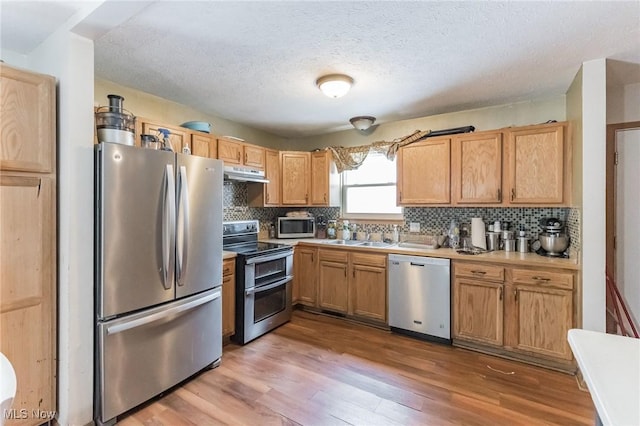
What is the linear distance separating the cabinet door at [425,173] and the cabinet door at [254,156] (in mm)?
1691

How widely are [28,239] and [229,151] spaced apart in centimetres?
196

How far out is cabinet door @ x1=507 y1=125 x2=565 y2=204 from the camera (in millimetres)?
2623

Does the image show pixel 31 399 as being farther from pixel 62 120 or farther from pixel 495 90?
pixel 495 90

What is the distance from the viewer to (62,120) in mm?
1763

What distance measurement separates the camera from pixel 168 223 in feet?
6.70

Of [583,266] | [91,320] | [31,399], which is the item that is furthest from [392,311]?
[31,399]

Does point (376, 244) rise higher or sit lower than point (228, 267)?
higher

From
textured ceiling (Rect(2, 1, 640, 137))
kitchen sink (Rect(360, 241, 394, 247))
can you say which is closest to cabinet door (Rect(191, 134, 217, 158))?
textured ceiling (Rect(2, 1, 640, 137))

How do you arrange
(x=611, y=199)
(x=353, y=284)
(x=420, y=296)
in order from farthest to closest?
(x=353, y=284) → (x=420, y=296) → (x=611, y=199)

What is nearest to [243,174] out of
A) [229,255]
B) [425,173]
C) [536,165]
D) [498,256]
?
[229,255]

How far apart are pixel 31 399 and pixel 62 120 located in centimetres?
161

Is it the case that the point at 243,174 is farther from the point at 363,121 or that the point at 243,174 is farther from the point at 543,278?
the point at 543,278

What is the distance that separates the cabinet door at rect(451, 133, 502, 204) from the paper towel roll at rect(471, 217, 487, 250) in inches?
9.1

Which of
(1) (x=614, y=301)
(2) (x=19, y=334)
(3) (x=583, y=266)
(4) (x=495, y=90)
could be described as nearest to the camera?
(2) (x=19, y=334)
